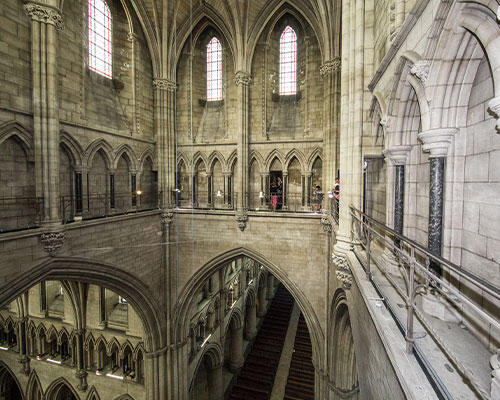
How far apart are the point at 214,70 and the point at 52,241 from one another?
32.3ft

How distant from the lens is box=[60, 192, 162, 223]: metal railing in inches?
346

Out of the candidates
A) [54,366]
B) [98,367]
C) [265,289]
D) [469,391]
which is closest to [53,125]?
[469,391]

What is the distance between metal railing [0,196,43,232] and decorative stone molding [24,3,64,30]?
451cm

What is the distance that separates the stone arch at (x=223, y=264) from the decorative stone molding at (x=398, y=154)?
7.55m

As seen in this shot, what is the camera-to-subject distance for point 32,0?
22.6 feet

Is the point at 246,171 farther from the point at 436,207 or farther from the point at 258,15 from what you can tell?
the point at 436,207

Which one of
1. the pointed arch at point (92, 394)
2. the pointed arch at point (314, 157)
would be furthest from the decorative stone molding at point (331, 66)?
the pointed arch at point (92, 394)

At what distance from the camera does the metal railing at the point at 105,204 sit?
880 centimetres

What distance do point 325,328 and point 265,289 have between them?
13.4 meters

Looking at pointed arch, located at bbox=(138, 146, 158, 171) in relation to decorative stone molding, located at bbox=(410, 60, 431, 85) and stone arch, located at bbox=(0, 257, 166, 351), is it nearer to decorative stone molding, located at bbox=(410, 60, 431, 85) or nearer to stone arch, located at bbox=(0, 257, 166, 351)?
stone arch, located at bbox=(0, 257, 166, 351)

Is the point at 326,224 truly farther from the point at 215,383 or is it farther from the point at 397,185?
the point at 215,383

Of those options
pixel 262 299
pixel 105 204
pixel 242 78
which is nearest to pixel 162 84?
pixel 242 78

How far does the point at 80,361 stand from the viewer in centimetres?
1185

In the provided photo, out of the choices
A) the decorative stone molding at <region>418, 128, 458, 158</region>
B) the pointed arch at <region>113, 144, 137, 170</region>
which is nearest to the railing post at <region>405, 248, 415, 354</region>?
the decorative stone molding at <region>418, 128, 458, 158</region>
